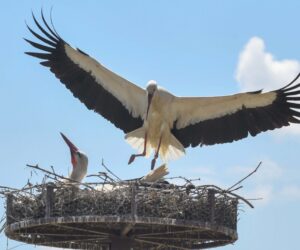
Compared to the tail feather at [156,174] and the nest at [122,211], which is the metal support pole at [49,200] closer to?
the nest at [122,211]

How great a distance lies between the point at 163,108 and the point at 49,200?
2793mm

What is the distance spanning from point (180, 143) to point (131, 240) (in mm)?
1909

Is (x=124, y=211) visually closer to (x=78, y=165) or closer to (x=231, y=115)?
(x=78, y=165)

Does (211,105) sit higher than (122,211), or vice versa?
(211,105)

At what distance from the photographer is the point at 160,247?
12922 millimetres

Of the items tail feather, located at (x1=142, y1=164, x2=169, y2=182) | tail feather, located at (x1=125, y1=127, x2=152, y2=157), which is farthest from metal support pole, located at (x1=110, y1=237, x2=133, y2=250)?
tail feather, located at (x1=125, y1=127, x2=152, y2=157)

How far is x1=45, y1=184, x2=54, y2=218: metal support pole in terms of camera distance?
1074cm

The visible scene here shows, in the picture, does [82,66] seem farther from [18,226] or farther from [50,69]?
[18,226]

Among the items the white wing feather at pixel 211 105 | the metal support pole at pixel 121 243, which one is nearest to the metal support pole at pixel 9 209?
the metal support pole at pixel 121 243

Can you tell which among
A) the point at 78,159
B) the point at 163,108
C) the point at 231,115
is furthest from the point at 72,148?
the point at 231,115

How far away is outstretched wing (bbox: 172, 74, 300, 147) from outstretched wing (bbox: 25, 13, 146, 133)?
60cm

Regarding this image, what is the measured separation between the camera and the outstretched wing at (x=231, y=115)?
43.0ft

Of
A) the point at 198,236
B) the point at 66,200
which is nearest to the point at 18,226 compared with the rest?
the point at 66,200

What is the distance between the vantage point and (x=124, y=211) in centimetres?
1059
